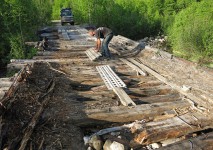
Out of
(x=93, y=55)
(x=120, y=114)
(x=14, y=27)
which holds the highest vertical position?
(x=14, y=27)

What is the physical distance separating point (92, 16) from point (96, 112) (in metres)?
19.7

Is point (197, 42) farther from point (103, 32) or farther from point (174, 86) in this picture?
point (174, 86)

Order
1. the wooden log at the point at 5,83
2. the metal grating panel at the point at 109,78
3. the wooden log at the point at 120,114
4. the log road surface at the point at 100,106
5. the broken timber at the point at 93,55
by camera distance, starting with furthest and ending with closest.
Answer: the broken timber at the point at 93,55 < the wooden log at the point at 5,83 < the metal grating panel at the point at 109,78 < the wooden log at the point at 120,114 < the log road surface at the point at 100,106

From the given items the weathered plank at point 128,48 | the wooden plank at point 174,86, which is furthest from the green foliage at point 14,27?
the wooden plank at point 174,86

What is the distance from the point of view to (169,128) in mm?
4461

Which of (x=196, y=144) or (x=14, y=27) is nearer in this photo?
(x=196, y=144)

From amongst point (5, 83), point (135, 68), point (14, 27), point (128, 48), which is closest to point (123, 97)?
point (135, 68)

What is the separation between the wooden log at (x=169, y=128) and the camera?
426cm

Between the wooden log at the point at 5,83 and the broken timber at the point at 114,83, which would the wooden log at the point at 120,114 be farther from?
the wooden log at the point at 5,83

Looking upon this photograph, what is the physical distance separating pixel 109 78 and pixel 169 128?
3056mm

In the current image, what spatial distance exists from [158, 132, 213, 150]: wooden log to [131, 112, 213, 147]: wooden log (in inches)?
14.7

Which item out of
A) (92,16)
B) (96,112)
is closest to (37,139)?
(96,112)

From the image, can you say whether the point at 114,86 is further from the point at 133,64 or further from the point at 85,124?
Result: the point at 133,64

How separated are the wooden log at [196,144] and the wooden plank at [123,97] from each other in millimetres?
1718
